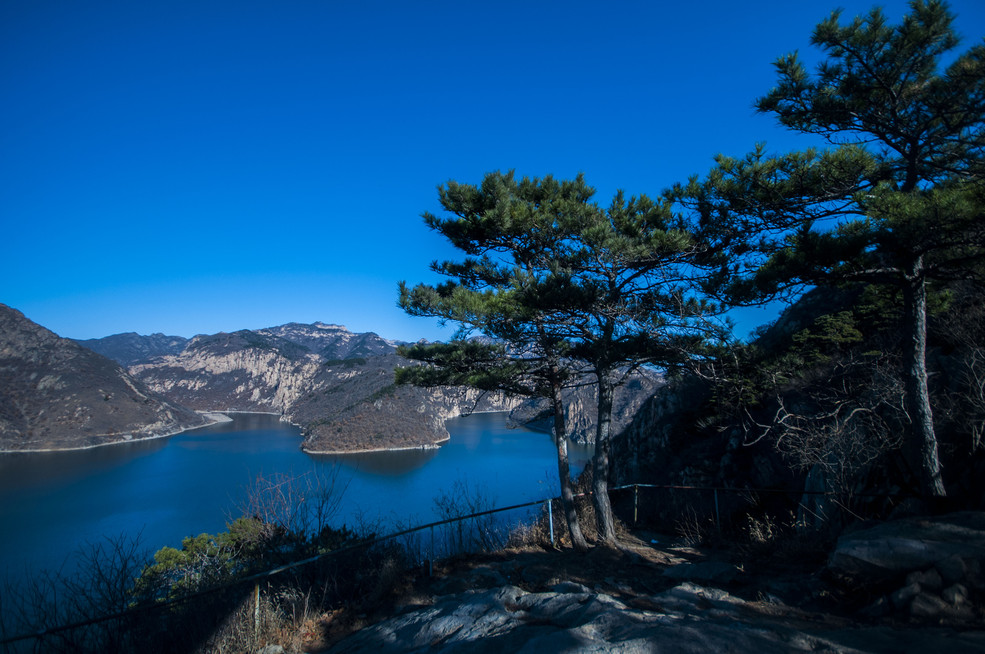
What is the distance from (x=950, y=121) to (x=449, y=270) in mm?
6480

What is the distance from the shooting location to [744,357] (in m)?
6.27

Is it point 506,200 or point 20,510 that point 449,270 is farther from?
point 20,510

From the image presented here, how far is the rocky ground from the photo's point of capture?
97.1 inches

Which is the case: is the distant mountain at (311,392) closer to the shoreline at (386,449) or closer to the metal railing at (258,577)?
the shoreline at (386,449)

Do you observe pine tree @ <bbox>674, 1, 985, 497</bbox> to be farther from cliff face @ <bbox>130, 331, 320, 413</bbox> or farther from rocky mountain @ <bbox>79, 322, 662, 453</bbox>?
cliff face @ <bbox>130, 331, 320, 413</bbox>

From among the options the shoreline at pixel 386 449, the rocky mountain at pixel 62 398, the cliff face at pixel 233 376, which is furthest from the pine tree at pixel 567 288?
the cliff face at pixel 233 376

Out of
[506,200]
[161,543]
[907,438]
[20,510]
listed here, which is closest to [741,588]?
[907,438]

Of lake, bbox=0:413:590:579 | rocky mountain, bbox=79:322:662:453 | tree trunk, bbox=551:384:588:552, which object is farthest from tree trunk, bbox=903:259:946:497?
lake, bbox=0:413:590:579

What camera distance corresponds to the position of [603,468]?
7020 mm

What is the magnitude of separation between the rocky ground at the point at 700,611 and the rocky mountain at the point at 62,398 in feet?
228

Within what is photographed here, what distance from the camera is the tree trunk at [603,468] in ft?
22.8

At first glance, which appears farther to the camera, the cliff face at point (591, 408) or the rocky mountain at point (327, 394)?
the rocky mountain at point (327, 394)

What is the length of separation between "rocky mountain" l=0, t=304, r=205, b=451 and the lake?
14.9 ft

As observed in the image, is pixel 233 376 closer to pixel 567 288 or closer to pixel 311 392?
pixel 311 392
